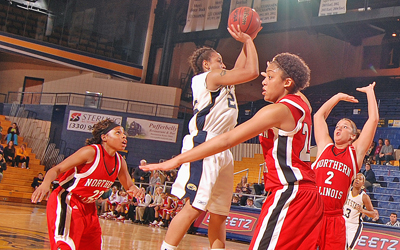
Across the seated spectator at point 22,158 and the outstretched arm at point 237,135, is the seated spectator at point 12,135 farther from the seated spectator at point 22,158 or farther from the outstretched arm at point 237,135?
the outstretched arm at point 237,135

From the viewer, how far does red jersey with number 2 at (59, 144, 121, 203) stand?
13.8ft

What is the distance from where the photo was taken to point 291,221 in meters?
2.53

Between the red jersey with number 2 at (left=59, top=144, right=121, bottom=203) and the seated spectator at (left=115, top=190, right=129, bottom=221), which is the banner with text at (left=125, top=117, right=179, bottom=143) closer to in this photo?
the seated spectator at (left=115, top=190, right=129, bottom=221)

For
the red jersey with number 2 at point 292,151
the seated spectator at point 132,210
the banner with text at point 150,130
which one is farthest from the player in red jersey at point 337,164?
the banner with text at point 150,130

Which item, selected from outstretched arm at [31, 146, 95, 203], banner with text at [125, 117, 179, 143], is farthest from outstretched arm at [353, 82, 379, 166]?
banner with text at [125, 117, 179, 143]

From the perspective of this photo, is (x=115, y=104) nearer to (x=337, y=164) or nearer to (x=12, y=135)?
(x=12, y=135)

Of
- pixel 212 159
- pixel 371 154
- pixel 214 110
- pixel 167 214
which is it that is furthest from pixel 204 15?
pixel 212 159

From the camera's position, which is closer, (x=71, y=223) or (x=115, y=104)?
(x=71, y=223)

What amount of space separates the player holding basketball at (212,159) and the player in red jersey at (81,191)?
3.04 ft

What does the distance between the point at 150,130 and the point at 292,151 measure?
1871 centimetres

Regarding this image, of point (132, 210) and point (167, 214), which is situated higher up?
point (167, 214)

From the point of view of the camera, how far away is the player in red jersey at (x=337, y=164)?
3.98 m

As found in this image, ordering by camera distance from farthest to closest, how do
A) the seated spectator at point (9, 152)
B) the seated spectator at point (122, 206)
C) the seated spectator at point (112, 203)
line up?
the seated spectator at point (9, 152) < the seated spectator at point (112, 203) < the seated spectator at point (122, 206)

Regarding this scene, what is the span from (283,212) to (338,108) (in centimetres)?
1908
